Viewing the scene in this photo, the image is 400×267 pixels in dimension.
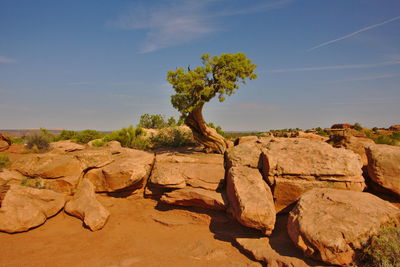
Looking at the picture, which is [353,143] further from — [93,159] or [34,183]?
[34,183]

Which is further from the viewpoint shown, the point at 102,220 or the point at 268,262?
the point at 102,220

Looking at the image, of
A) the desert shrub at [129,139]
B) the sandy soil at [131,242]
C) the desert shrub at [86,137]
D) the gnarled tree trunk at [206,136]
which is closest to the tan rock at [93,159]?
the sandy soil at [131,242]

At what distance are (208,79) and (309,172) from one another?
618 cm

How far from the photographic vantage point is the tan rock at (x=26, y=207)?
21.7 feet

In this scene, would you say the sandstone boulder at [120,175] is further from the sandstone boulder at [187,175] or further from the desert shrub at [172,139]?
the desert shrub at [172,139]

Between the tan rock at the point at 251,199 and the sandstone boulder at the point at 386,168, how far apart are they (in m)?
2.89

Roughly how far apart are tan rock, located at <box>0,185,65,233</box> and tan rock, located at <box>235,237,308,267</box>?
17.2 feet

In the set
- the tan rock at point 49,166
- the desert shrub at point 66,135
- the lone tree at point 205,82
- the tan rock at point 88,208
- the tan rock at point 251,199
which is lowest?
the tan rock at point 88,208

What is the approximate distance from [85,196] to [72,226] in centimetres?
94

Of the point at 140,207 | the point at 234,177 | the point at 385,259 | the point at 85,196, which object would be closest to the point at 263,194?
the point at 234,177

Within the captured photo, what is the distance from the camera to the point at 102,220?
283 inches

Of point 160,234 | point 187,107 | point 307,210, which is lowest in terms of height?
point 160,234

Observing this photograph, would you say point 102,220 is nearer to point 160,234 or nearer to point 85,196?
point 85,196

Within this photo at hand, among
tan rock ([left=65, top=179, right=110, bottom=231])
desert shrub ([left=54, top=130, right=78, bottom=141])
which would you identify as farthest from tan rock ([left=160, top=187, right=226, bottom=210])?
desert shrub ([left=54, top=130, right=78, bottom=141])
